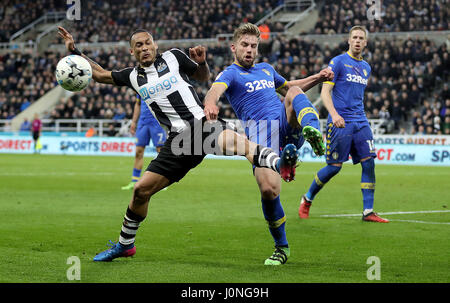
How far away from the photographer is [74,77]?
22.6ft

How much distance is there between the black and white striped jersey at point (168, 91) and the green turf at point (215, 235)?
1.39 metres

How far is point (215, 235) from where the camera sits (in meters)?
8.58

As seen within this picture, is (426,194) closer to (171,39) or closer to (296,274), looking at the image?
(296,274)

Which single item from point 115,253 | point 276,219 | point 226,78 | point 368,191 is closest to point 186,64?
point 226,78

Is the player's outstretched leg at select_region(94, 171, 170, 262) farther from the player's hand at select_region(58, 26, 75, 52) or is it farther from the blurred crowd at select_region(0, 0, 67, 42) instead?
the blurred crowd at select_region(0, 0, 67, 42)

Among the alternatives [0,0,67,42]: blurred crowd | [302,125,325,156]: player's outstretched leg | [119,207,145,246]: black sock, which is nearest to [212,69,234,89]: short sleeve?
[302,125,325,156]: player's outstretched leg

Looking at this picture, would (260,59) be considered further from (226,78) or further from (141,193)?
(141,193)

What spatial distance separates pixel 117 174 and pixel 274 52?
16.2 m

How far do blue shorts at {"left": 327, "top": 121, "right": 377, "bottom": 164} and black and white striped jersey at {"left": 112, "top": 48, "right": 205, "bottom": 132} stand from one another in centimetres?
386

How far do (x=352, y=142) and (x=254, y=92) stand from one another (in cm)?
347

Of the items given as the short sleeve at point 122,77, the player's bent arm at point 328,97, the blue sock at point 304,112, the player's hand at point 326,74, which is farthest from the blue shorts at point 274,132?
the player's bent arm at point 328,97

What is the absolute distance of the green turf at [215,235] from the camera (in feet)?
19.8

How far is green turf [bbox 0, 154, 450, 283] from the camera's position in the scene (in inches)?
237

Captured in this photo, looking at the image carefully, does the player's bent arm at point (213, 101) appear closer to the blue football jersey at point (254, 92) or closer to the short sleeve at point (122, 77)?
the blue football jersey at point (254, 92)
